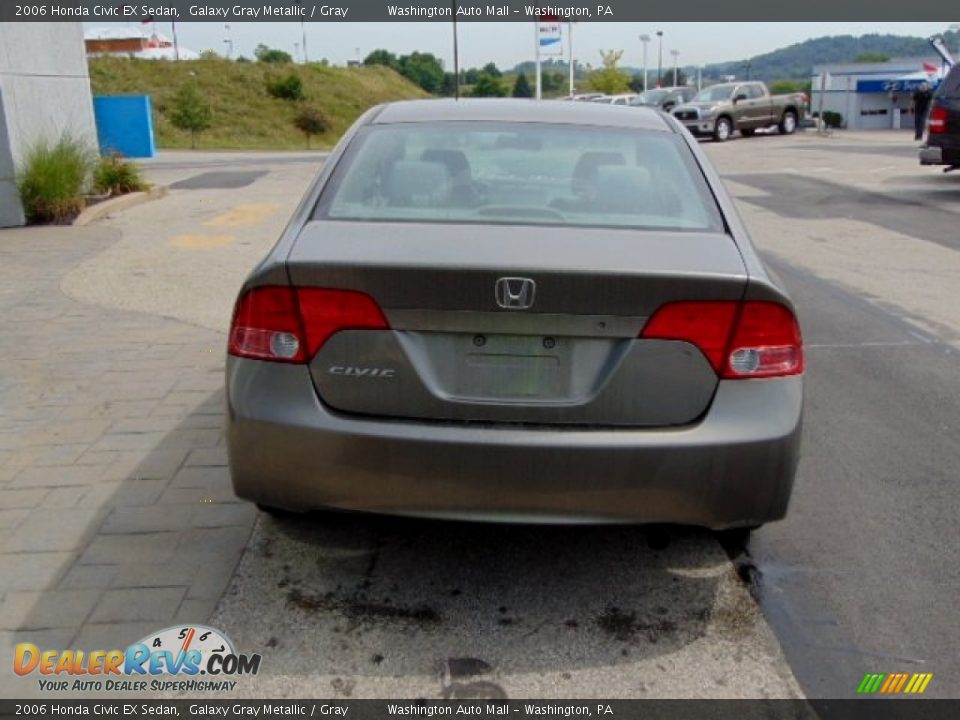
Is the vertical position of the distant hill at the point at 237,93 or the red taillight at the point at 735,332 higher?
the distant hill at the point at 237,93

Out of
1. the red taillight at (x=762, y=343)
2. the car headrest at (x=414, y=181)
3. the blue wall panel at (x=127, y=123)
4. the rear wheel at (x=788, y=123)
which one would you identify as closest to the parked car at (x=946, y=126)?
the car headrest at (x=414, y=181)

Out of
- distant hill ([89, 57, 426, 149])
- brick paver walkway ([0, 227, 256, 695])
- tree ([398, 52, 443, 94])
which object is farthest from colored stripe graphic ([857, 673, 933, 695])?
tree ([398, 52, 443, 94])

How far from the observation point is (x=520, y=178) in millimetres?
3830

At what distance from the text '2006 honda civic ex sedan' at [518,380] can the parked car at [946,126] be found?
1417 cm

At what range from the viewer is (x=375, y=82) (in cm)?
8019

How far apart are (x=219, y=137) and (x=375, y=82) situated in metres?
31.6

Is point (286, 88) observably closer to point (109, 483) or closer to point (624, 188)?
point (109, 483)

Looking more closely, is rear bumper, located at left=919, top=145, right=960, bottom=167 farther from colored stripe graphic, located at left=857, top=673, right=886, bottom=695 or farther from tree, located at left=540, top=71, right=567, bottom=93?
tree, located at left=540, top=71, right=567, bottom=93

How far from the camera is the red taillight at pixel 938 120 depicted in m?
15.4

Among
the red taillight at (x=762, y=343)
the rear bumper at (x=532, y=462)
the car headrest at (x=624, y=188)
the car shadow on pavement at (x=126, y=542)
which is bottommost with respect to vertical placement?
the car shadow on pavement at (x=126, y=542)

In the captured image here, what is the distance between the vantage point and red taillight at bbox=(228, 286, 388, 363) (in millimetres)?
2992

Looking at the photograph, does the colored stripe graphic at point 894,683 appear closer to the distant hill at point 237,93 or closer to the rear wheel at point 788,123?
the rear wheel at point 788,123

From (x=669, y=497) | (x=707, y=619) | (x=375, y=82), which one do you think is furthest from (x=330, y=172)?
(x=375, y=82)

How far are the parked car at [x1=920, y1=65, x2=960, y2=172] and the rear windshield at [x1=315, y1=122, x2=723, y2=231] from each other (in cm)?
1328
